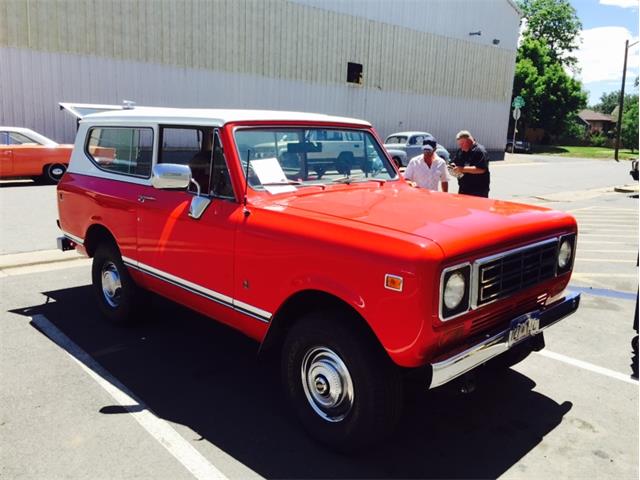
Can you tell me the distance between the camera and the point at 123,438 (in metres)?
3.35

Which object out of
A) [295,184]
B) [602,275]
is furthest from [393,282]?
[602,275]

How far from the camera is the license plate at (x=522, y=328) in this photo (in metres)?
3.20

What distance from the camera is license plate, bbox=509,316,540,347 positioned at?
3201 mm

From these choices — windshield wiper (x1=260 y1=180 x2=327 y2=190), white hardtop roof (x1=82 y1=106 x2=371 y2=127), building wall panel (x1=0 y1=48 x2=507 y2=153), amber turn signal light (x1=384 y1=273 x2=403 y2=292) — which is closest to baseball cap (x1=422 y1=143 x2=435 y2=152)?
white hardtop roof (x1=82 y1=106 x2=371 y2=127)

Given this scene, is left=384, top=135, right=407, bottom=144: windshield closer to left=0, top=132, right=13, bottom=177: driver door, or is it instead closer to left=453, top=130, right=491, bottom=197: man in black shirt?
left=0, top=132, right=13, bottom=177: driver door

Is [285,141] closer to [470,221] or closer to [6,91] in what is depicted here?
[470,221]

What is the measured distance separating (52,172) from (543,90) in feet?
163

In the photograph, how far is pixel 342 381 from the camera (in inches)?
125

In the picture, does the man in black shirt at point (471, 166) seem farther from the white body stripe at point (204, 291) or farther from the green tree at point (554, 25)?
the green tree at point (554, 25)

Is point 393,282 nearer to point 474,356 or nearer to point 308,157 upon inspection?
point 474,356

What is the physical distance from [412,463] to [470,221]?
1424 millimetres

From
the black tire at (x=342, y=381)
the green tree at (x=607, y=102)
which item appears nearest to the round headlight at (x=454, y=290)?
the black tire at (x=342, y=381)

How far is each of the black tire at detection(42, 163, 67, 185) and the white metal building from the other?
5.18 metres

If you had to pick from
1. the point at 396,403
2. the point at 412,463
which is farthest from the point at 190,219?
the point at 412,463
